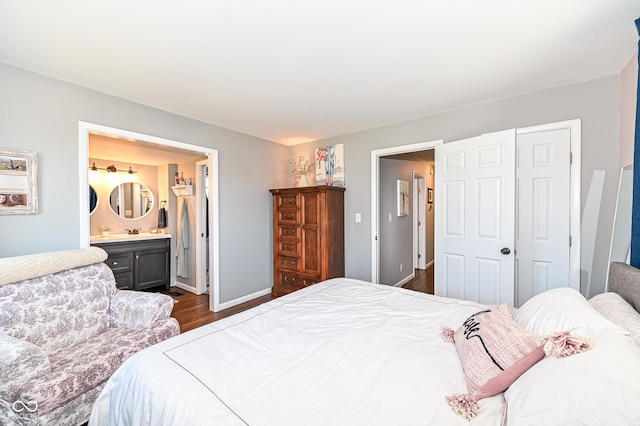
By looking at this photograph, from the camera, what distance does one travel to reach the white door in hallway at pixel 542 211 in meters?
2.46

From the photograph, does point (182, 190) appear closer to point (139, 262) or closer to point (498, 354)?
point (139, 262)

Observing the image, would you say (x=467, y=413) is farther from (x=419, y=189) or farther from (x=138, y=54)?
(x=419, y=189)

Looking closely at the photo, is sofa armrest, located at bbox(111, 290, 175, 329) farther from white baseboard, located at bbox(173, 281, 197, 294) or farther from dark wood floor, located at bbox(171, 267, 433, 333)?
white baseboard, located at bbox(173, 281, 197, 294)

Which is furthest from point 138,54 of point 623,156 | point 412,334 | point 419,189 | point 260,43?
point 419,189

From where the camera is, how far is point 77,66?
2.06 m

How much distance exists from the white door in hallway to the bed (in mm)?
1023

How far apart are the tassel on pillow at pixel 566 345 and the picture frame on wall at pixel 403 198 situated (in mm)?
3713

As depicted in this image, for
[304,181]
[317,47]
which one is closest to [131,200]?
[304,181]

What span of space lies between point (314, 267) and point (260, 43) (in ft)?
8.60

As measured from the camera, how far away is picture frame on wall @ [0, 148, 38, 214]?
199 cm

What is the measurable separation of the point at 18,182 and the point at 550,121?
4443mm

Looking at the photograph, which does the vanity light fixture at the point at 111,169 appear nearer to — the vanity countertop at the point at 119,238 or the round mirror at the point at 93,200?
the round mirror at the point at 93,200

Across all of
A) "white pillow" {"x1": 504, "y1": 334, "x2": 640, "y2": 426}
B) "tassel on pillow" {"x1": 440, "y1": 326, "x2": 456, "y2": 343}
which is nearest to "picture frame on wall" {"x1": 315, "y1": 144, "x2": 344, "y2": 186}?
"tassel on pillow" {"x1": 440, "y1": 326, "x2": 456, "y2": 343}

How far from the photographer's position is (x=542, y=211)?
8.47 feet
